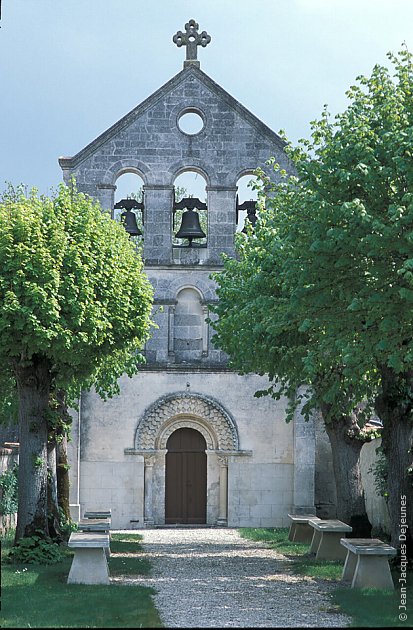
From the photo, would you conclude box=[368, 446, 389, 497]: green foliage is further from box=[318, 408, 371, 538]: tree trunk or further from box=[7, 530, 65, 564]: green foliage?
box=[7, 530, 65, 564]: green foliage

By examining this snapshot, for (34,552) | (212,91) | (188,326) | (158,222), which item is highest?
(212,91)

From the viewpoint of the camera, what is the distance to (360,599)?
13.0 m

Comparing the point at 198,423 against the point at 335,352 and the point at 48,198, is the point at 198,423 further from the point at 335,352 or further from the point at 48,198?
the point at 335,352

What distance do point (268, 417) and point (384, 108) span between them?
15.6 m

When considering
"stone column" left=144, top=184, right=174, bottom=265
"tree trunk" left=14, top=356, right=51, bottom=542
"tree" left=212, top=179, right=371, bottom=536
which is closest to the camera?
"tree" left=212, top=179, right=371, bottom=536

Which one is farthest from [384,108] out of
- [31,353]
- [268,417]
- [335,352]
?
[268,417]

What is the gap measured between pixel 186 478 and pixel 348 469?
328 inches

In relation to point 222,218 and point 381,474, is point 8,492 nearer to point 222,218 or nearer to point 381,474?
point 381,474

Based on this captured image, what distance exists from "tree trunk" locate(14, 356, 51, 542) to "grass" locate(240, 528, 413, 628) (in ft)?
14.9

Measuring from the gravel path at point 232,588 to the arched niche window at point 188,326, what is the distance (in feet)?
20.1

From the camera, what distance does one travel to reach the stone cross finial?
2727cm

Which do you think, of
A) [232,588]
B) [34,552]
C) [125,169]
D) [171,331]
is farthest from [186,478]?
[232,588]

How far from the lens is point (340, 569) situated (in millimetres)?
16609

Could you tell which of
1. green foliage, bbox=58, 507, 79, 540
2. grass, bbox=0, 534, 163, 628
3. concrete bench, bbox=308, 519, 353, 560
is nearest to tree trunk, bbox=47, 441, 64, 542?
→ green foliage, bbox=58, 507, 79, 540
